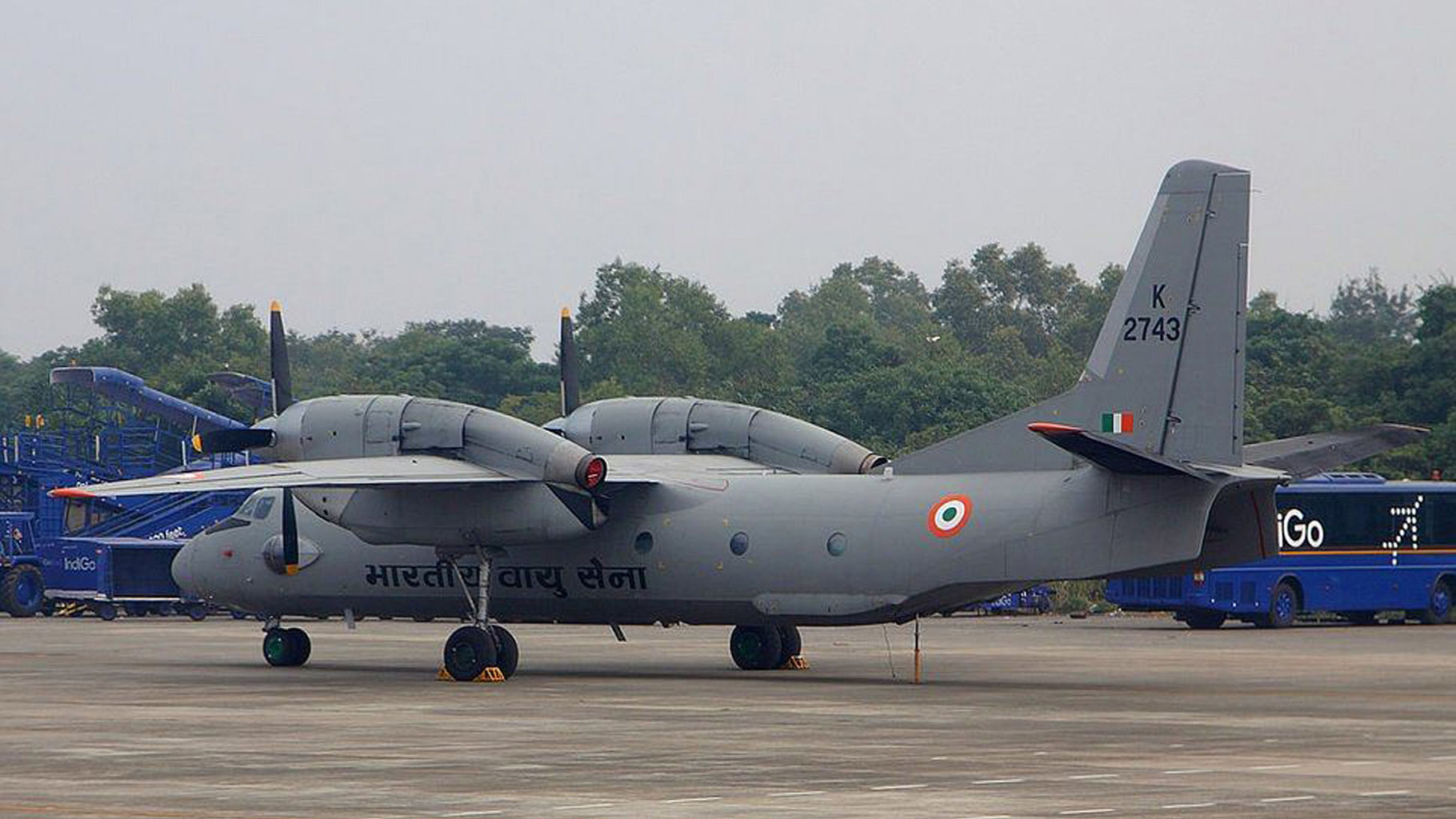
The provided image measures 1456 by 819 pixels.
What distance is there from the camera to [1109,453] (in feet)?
85.1

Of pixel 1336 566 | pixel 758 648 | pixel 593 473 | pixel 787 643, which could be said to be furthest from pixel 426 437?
pixel 1336 566

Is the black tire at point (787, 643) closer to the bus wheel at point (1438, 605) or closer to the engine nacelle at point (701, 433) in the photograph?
the engine nacelle at point (701, 433)

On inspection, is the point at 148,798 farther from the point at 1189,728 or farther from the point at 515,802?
the point at 1189,728

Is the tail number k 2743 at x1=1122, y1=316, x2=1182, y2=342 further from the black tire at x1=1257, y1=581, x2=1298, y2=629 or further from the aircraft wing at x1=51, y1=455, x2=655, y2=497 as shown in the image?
the black tire at x1=1257, y1=581, x2=1298, y2=629

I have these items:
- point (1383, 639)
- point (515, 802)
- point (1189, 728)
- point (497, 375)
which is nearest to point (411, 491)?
point (1189, 728)

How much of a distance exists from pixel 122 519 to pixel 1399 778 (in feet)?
154

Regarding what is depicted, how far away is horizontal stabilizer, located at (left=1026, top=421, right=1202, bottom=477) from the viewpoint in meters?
25.0

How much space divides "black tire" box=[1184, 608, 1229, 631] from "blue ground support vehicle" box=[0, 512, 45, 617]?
31.7 m

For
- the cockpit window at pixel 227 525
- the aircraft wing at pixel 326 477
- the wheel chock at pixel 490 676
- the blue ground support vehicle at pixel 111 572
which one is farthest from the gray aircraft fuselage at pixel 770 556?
the blue ground support vehicle at pixel 111 572

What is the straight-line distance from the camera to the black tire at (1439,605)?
160 feet

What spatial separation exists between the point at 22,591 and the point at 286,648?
28.1 metres

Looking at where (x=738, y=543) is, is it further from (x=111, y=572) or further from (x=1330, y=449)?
(x=111, y=572)

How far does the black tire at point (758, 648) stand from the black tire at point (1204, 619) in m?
17.2

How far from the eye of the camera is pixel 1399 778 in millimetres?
17062
